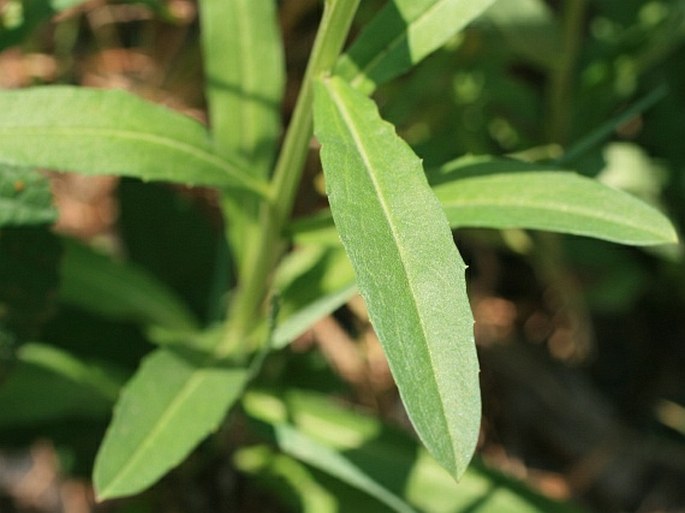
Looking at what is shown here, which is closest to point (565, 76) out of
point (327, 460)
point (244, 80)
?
point (244, 80)

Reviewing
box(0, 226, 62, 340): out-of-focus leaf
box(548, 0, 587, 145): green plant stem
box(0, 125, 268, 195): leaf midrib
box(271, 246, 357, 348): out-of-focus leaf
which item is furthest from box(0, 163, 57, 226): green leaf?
box(548, 0, 587, 145): green plant stem

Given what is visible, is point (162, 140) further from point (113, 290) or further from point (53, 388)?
point (53, 388)

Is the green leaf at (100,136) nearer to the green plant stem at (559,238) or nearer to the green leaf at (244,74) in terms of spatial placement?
the green leaf at (244,74)

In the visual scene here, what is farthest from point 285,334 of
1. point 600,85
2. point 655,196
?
point 655,196

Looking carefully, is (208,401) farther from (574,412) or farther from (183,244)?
(574,412)

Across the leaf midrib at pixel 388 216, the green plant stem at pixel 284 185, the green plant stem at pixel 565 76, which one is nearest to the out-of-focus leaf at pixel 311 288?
the green plant stem at pixel 284 185

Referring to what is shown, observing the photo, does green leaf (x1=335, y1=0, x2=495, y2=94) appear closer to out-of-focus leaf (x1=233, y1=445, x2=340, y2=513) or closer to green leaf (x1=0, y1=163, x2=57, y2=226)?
green leaf (x1=0, y1=163, x2=57, y2=226)
